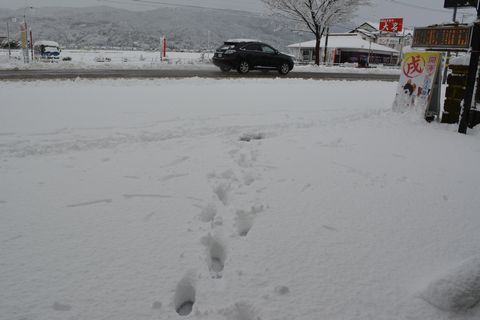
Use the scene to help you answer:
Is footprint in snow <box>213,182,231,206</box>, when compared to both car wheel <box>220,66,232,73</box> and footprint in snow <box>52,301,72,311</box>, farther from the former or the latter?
car wheel <box>220,66,232,73</box>

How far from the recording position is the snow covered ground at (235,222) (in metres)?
2.00

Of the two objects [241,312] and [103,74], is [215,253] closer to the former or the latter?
[241,312]

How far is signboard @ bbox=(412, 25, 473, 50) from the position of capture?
601 centimetres

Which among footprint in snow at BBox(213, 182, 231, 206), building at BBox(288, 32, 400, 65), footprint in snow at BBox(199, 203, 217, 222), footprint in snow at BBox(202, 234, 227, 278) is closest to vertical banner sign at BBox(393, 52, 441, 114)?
footprint in snow at BBox(213, 182, 231, 206)

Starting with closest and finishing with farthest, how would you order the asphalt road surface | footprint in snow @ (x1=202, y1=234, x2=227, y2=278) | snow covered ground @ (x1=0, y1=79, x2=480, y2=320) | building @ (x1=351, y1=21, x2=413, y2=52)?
snow covered ground @ (x1=0, y1=79, x2=480, y2=320) → footprint in snow @ (x1=202, y1=234, x2=227, y2=278) → the asphalt road surface → building @ (x1=351, y1=21, x2=413, y2=52)

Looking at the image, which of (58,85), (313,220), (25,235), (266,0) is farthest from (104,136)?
(266,0)

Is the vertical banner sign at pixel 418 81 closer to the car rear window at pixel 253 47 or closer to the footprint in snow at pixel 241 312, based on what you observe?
the footprint in snow at pixel 241 312

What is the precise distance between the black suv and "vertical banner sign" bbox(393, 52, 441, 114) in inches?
439

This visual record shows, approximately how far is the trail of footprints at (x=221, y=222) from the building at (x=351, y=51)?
1780 inches

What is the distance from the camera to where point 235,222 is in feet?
9.32

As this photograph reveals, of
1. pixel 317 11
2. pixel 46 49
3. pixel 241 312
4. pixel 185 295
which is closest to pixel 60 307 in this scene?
pixel 185 295

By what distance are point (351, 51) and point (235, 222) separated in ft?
165

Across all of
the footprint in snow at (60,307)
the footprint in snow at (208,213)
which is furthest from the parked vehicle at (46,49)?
the footprint in snow at (60,307)

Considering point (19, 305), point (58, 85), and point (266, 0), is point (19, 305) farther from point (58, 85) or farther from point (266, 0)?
point (266, 0)
